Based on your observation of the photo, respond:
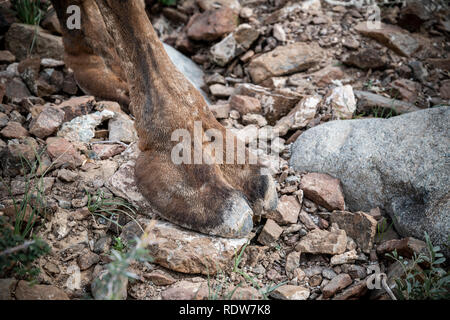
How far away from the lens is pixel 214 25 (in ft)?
12.8

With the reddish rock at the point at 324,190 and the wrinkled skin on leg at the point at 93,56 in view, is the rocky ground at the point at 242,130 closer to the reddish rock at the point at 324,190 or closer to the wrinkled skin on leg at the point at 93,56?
the reddish rock at the point at 324,190

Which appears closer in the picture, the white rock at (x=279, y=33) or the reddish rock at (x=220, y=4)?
the white rock at (x=279, y=33)

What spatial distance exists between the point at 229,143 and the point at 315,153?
705mm

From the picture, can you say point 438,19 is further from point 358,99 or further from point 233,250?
point 233,250

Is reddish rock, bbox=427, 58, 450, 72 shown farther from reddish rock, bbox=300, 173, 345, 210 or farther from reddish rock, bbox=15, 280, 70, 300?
reddish rock, bbox=15, 280, 70, 300

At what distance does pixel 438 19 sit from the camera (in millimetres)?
3730

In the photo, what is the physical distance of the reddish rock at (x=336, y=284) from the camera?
1790 mm

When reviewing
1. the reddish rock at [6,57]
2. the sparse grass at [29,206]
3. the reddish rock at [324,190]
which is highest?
the reddish rock at [6,57]

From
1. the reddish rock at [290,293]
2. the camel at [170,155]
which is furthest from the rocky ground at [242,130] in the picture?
the camel at [170,155]

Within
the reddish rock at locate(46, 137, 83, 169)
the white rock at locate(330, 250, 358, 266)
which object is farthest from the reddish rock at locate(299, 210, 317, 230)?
the reddish rock at locate(46, 137, 83, 169)

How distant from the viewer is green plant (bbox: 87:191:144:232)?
2010mm

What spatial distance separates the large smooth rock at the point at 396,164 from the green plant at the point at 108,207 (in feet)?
4.07

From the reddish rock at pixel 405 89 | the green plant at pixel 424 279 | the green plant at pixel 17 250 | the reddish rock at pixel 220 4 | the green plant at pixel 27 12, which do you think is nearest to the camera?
the green plant at pixel 17 250
